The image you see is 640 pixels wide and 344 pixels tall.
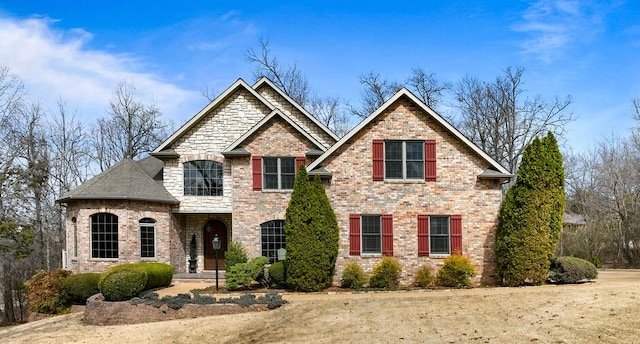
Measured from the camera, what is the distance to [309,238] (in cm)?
1836

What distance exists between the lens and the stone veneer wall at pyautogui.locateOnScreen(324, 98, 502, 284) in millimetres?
19781

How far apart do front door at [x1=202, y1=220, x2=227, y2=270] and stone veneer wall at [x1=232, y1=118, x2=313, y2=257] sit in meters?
2.73

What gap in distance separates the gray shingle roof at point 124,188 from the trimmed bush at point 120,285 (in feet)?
17.4

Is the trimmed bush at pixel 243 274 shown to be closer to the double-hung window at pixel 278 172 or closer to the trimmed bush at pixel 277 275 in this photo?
the trimmed bush at pixel 277 275

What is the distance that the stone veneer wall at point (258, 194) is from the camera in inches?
881

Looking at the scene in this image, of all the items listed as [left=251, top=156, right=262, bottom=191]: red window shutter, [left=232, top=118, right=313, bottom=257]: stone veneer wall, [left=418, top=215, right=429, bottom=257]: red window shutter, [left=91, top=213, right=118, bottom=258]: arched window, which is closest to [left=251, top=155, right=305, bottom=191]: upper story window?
[left=251, top=156, right=262, bottom=191]: red window shutter

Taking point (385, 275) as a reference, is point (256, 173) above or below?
above

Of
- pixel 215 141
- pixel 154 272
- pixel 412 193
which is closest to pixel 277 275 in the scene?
pixel 154 272

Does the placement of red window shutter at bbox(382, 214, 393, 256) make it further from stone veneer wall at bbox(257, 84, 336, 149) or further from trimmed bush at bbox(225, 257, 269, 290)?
stone veneer wall at bbox(257, 84, 336, 149)

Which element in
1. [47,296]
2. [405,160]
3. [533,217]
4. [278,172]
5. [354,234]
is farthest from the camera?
[278,172]

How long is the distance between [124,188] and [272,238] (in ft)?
21.5

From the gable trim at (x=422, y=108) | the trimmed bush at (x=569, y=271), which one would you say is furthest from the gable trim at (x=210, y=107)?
the trimmed bush at (x=569, y=271)

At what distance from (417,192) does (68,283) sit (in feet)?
43.8

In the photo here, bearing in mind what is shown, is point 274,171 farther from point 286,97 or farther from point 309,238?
point 309,238
